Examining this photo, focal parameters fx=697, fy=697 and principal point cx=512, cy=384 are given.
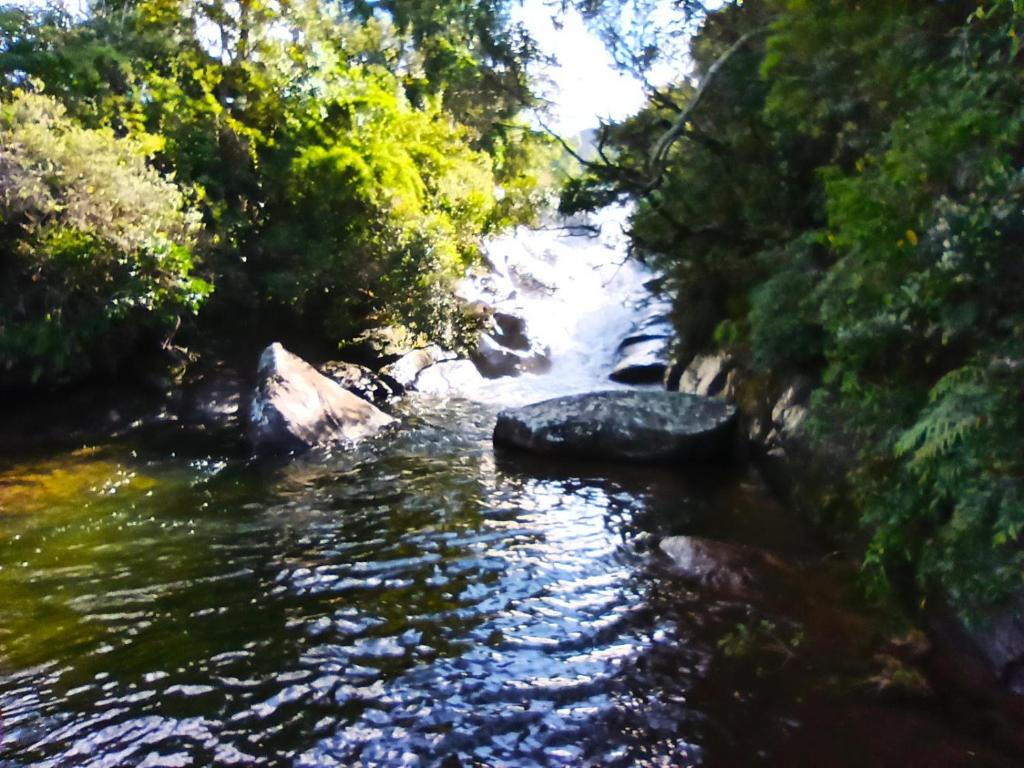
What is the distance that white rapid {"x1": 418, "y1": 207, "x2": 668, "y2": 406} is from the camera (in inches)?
599

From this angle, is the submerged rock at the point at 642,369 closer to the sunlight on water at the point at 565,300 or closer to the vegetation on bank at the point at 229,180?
the sunlight on water at the point at 565,300

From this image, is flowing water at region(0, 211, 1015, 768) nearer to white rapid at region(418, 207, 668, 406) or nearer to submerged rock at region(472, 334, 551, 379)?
white rapid at region(418, 207, 668, 406)

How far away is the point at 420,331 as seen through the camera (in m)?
16.1

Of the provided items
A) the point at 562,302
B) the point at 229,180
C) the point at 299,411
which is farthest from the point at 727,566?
the point at 562,302

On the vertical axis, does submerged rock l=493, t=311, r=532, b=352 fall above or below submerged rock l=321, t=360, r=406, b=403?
above

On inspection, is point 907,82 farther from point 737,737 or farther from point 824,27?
point 737,737

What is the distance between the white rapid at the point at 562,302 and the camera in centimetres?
1522

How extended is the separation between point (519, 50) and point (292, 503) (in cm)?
857

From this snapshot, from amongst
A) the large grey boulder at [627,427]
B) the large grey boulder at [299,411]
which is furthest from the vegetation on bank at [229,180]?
the large grey boulder at [627,427]

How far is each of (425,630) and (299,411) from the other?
649 centimetres

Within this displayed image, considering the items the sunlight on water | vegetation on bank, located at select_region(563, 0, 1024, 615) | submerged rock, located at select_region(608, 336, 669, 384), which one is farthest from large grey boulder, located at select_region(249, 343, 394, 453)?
submerged rock, located at select_region(608, 336, 669, 384)

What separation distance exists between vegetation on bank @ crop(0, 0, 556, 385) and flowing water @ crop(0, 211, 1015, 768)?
3389 mm

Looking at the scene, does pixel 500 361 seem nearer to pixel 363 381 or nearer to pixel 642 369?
pixel 642 369

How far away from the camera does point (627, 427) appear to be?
9.45m
